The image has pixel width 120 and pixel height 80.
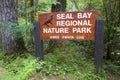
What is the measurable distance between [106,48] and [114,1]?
1.80 m

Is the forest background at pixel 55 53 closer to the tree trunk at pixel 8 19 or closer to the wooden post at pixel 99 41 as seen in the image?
the tree trunk at pixel 8 19

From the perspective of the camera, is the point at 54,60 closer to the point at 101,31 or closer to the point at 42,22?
the point at 42,22

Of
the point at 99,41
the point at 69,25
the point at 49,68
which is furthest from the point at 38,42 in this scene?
the point at 99,41

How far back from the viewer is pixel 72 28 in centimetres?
570

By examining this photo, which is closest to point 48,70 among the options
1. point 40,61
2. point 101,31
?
point 40,61

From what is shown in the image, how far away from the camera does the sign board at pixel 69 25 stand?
5.52m

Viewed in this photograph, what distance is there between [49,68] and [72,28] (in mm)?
1382

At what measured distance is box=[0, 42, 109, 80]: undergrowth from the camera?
5.64 meters

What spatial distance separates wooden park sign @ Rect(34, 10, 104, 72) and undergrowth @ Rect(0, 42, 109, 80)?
12.1 inches

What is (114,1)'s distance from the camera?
728 cm

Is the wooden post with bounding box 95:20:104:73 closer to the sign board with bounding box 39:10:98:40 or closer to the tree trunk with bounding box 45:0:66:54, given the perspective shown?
the sign board with bounding box 39:10:98:40

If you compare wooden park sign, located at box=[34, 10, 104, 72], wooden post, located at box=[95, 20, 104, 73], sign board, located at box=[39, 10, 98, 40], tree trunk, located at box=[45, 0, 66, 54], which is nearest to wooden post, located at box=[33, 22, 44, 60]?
wooden park sign, located at box=[34, 10, 104, 72]

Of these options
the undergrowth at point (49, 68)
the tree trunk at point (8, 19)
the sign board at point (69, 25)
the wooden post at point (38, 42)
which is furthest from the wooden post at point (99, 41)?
the tree trunk at point (8, 19)

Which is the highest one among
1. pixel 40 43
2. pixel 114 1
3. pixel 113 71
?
pixel 114 1
